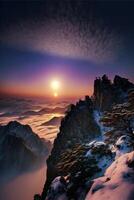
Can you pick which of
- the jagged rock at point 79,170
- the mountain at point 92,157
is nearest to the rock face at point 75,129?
the mountain at point 92,157

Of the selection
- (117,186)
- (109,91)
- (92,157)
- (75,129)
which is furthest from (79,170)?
(75,129)

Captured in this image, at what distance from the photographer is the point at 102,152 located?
30922 mm

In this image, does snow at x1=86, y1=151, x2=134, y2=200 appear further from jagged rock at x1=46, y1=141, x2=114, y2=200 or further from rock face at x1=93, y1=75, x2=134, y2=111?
rock face at x1=93, y1=75, x2=134, y2=111

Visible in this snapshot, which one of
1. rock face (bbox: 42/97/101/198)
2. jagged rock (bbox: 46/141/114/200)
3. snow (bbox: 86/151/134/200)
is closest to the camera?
snow (bbox: 86/151/134/200)

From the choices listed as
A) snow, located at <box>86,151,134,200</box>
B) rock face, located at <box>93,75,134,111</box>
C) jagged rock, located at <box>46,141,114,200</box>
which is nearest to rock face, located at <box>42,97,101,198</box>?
rock face, located at <box>93,75,134,111</box>

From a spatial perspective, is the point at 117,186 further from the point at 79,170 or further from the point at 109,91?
the point at 109,91

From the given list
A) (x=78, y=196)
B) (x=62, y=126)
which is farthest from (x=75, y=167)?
(x=62, y=126)

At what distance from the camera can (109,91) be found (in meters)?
125

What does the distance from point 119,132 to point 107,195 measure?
9.96m

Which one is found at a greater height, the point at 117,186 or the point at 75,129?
the point at 117,186

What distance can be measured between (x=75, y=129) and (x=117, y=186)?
116 meters

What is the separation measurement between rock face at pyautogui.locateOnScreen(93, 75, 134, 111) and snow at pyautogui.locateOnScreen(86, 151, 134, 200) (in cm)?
9509

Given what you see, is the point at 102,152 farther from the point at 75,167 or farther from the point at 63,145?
the point at 63,145

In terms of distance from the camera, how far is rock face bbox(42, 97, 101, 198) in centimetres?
12556
